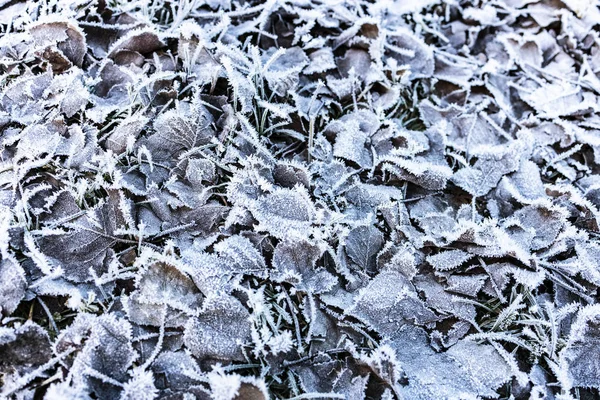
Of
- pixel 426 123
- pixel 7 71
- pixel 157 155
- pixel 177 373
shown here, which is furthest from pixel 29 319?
pixel 426 123

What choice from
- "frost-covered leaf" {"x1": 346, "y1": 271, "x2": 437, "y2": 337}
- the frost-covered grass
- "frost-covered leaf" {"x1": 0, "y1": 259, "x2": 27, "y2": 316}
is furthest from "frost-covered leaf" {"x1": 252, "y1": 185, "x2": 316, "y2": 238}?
"frost-covered leaf" {"x1": 0, "y1": 259, "x2": 27, "y2": 316}

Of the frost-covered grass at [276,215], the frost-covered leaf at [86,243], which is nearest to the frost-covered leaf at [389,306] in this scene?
the frost-covered grass at [276,215]

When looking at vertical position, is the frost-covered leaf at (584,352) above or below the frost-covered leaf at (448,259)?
below

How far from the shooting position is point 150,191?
0.82m

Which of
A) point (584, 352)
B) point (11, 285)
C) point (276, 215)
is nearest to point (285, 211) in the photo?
point (276, 215)

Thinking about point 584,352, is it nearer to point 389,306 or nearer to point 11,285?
point 389,306

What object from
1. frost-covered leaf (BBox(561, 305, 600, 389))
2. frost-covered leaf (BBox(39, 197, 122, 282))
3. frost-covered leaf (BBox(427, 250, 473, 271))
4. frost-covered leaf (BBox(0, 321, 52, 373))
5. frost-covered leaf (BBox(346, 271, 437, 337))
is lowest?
frost-covered leaf (BBox(561, 305, 600, 389))

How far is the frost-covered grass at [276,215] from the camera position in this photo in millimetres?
703

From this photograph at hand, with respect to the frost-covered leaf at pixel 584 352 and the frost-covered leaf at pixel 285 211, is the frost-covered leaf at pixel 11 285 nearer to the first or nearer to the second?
the frost-covered leaf at pixel 285 211

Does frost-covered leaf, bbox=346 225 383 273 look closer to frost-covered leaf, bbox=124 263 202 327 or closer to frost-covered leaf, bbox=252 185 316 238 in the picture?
frost-covered leaf, bbox=252 185 316 238

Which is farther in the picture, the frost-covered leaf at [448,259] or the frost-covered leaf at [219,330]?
the frost-covered leaf at [448,259]

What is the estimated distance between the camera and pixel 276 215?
2.68 feet

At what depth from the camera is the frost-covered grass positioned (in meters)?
0.70

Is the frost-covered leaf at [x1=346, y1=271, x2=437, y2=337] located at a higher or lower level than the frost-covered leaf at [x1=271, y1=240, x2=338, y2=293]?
lower
